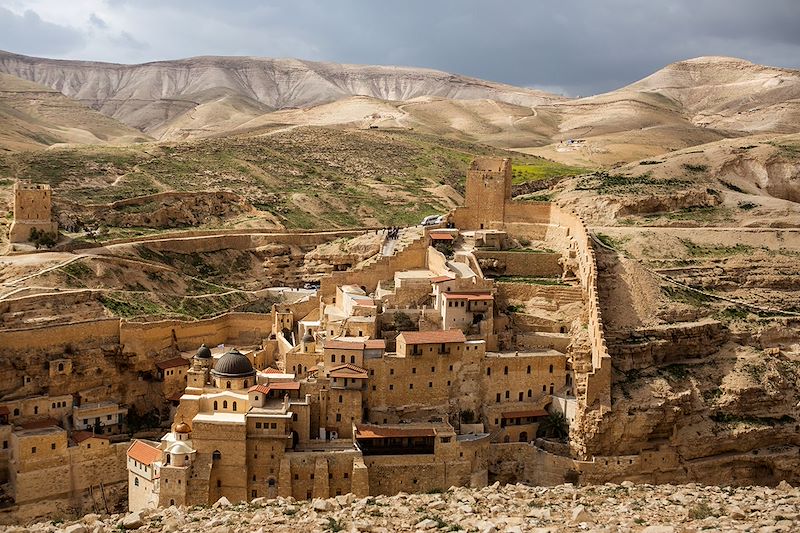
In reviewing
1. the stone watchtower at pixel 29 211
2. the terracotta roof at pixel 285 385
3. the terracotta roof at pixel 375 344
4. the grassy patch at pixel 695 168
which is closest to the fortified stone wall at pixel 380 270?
the terracotta roof at pixel 375 344

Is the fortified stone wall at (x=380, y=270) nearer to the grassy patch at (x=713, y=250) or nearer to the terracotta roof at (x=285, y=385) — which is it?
the terracotta roof at (x=285, y=385)

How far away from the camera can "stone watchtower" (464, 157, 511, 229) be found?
155ft

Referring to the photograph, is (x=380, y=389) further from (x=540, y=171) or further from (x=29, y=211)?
(x=540, y=171)

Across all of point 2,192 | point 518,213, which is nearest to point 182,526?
point 518,213

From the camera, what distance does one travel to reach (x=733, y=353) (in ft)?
127

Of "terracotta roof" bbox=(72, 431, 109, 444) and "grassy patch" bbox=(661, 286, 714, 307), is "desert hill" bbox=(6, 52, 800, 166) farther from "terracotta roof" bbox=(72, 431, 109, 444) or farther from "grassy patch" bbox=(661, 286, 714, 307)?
"terracotta roof" bbox=(72, 431, 109, 444)

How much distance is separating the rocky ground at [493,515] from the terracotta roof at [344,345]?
1085 centimetres

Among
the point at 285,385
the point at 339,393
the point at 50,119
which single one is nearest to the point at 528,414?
the point at 339,393

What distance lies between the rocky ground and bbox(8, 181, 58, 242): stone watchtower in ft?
90.3

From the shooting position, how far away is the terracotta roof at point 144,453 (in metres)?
32.2

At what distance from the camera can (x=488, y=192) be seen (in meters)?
47.3

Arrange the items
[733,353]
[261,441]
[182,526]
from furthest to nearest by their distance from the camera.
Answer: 1. [733,353]
2. [261,441]
3. [182,526]

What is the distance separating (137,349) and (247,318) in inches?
228

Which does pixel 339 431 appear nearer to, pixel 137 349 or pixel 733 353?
pixel 137 349
